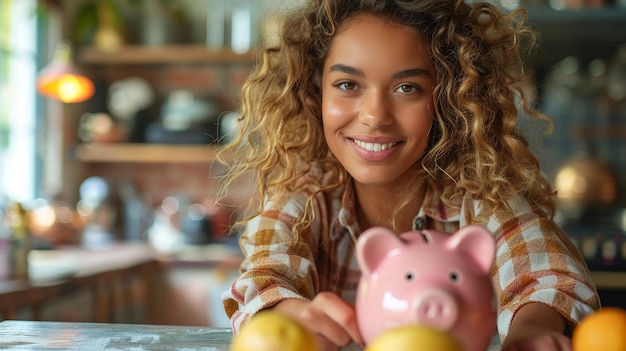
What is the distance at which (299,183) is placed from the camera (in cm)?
127

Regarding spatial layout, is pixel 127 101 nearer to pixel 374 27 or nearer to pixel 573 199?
pixel 573 199

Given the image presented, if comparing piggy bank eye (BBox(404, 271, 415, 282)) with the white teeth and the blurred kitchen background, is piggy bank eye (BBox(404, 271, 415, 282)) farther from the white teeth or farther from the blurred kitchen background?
the blurred kitchen background

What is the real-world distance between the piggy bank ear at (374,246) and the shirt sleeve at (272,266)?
0.94ft

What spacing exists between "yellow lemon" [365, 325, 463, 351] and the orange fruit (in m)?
0.17

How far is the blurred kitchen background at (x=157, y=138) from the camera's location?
3.11 metres

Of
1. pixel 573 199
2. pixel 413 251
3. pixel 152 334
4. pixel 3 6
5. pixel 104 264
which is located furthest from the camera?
pixel 3 6

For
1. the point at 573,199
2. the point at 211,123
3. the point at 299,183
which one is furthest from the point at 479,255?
the point at 211,123

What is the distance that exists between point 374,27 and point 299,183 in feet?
0.96

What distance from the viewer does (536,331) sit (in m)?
0.77

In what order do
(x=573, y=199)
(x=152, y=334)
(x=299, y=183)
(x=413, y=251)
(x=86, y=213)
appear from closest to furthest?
1. (x=413, y=251)
2. (x=152, y=334)
3. (x=299, y=183)
4. (x=573, y=199)
5. (x=86, y=213)

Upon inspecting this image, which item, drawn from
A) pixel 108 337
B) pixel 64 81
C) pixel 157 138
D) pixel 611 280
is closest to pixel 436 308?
pixel 108 337

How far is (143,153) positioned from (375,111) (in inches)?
117

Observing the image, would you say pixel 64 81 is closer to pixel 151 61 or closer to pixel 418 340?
pixel 151 61

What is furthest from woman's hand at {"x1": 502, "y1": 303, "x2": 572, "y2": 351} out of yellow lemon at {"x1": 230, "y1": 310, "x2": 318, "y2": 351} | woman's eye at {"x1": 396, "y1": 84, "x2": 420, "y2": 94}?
woman's eye at {"x1": 396, "y1": 84, "x2": 420, "y2": 94}
